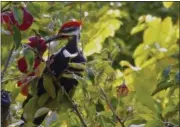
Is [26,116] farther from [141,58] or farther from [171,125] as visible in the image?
[141,58]

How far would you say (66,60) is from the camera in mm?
948

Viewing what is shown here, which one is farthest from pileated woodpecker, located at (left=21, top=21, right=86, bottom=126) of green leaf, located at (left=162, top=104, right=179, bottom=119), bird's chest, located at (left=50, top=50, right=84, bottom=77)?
green leaf, located at (left=162, top=104, right=179, bottom=119)

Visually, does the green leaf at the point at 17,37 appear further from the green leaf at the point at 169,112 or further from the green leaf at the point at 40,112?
the green leaf at the point at 169,112

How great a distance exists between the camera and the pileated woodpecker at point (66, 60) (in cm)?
91

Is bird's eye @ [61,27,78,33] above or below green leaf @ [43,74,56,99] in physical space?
above

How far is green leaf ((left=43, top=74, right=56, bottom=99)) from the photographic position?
88 cm

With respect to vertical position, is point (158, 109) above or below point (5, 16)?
below

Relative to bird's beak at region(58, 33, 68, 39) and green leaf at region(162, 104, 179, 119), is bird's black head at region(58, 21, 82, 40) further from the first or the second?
green leaf at region(162, 104, 179, 119)

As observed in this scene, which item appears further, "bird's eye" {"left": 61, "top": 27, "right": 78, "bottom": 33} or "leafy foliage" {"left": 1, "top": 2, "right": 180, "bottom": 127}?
"bird's eye" {"left": 61, "top": 27, "right": 78, "bottom": 33}

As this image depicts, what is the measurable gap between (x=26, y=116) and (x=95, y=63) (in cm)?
13

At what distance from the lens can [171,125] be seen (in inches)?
33.2

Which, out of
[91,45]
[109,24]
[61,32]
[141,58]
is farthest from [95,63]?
[141,58]

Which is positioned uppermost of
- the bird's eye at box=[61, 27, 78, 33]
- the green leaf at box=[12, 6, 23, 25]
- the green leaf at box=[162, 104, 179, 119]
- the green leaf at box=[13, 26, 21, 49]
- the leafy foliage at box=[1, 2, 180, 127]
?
the green leaf at box=[12, 6, 23, 25]

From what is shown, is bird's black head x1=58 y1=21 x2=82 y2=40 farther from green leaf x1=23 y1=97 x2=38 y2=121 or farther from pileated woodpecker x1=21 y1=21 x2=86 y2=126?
green leaf x1=23 y1=97 x2=38 y2=121
